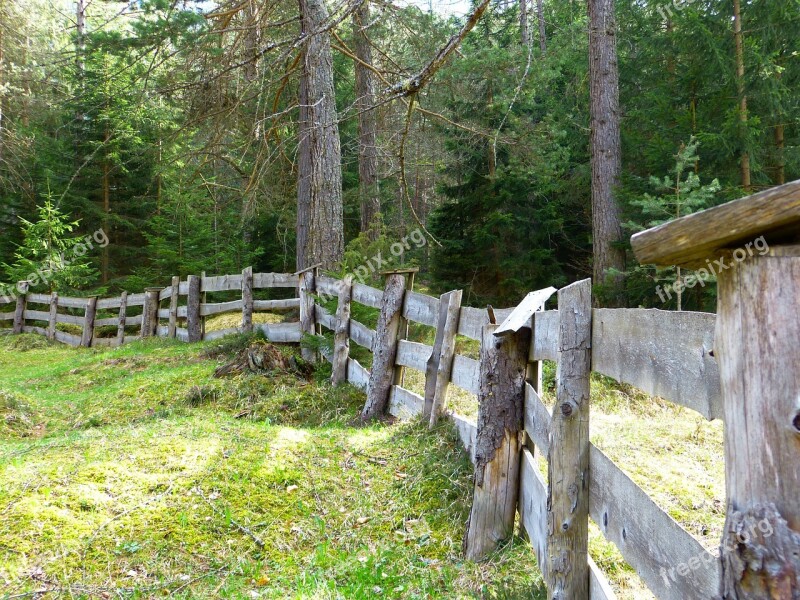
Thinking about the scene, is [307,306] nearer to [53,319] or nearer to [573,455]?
[573,455]

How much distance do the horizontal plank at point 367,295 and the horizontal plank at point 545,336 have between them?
3650 millimetres

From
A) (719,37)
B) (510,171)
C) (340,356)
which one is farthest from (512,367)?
(510,171)

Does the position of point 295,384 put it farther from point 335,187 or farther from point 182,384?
point 335,187

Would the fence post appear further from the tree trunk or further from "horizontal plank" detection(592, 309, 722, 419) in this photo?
"horizontal plank" detection(592, 309, 722, 419)

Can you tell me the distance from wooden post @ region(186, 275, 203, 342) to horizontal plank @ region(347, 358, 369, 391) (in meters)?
5.87

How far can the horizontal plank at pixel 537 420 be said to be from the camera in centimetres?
306

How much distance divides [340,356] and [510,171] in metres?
8.28

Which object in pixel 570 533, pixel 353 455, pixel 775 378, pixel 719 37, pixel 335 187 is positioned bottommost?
pixel 353 455

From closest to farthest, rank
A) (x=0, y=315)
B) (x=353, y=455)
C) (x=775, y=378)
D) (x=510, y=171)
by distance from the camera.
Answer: (x=775, y=378), (x=353, y=455), (x=510, y=171), (x=0, y=315)

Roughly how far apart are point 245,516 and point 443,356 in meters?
2.17

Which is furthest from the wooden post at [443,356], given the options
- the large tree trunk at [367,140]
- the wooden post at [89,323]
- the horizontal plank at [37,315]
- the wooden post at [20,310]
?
the wooden post at [20,310]

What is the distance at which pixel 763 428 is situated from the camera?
1.30 meters

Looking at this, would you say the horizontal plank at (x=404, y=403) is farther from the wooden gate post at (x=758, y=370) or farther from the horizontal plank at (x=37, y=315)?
the horizontal plank at (x=37, y=315)

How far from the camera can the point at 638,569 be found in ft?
7.15
